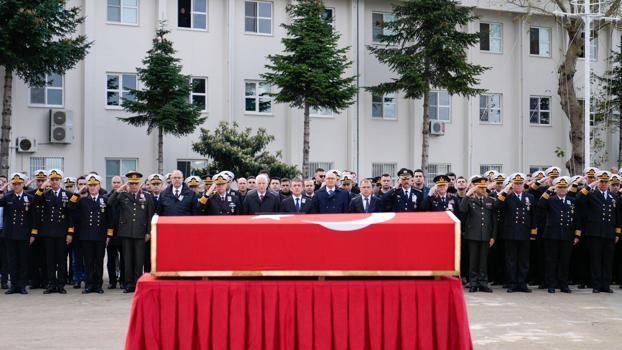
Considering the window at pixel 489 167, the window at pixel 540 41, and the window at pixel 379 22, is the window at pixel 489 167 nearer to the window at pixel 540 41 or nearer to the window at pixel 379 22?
the window at pixel 540 41

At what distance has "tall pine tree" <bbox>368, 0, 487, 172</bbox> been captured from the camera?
94.0 ft

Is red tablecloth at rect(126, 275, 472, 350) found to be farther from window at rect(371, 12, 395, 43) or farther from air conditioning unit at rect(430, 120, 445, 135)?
air conditioning unit at rect(430, 120, 445, 135)

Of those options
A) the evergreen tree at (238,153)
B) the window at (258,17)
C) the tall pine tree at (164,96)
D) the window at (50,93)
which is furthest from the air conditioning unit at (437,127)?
the window at (50,93)

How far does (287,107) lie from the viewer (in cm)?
3088

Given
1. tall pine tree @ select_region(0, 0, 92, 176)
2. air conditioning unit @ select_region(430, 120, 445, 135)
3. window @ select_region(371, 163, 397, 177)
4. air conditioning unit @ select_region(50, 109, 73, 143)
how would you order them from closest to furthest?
tall pine tree @ select_region(0, 0, 92, 176) < air conditioning unit @ select_region(50, 109, 73, 143) < window @ select_region(371, 163, 397, 177) < air conditioning unit @ select_region(430, 120, 445, 135)

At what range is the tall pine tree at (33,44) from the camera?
22.6 metres

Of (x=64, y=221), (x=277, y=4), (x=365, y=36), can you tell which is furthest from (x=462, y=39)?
(x=64, y=221)

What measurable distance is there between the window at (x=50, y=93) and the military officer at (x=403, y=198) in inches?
649

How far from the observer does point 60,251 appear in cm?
1426

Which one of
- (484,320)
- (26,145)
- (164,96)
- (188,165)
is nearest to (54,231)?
(484,320)

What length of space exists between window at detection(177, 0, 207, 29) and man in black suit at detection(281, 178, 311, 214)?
16.9m

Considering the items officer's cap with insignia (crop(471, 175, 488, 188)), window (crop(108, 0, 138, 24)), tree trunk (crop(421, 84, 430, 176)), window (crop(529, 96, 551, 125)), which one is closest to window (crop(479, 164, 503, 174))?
window (crop(529, 96, 551, 125))

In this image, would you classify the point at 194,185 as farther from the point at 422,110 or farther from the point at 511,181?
the point at 422,110

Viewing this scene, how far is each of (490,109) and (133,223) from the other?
23909 mm
